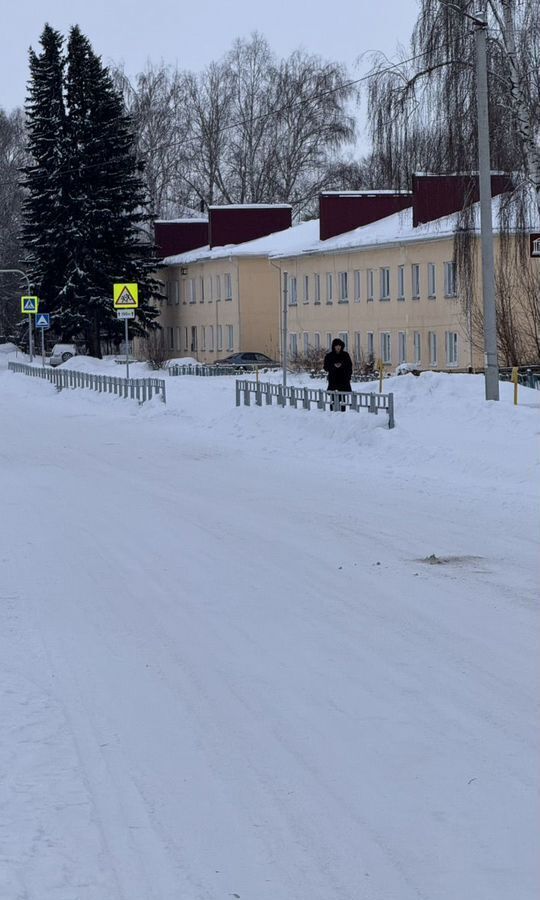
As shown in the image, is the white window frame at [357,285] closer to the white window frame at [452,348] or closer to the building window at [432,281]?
the building window at [432,281]

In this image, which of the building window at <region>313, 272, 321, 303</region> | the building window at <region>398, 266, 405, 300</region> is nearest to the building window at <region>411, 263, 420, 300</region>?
the building window at <region>398, 266, 405, 300</region>

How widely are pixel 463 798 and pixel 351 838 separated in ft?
2.02

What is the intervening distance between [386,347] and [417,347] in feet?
9.11

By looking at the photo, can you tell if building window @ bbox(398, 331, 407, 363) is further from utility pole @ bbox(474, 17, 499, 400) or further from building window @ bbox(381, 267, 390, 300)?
utility pole @ bbox(474, 17, 499, 400)

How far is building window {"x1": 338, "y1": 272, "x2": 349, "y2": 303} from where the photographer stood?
191ft

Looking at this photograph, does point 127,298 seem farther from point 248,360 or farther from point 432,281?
point 248,360

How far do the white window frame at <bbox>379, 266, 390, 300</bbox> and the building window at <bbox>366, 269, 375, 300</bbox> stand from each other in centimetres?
83

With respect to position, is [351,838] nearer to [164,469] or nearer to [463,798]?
[463,798]

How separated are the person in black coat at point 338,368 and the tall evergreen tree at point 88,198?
4322cm

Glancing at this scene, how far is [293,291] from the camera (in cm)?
6438

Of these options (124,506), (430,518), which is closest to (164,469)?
(124,506)

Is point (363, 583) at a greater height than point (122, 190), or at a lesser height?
lesser

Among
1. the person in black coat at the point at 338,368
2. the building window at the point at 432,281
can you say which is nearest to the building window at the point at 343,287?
the building window at the point at 432,281

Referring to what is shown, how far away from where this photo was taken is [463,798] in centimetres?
564
